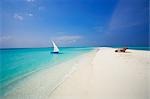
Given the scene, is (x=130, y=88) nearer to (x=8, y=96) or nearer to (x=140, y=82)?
(x=140, y=82)

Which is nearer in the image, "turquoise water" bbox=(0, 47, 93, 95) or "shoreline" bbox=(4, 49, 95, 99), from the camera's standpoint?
"shoreline" bbox=(4, 49, 95, 99)

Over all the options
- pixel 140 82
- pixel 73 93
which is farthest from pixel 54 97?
pixel 140 82

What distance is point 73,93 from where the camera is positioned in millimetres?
1648

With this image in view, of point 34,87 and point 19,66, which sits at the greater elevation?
point 19,66

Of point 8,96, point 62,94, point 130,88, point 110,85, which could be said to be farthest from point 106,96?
point 8,96

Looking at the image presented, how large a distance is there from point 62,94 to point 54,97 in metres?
0.13

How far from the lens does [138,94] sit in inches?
58.5

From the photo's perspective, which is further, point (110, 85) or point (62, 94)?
point (110, 85)

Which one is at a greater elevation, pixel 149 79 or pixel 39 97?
pixel 149 79

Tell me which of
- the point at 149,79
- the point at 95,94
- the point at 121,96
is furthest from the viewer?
the point at 149,79

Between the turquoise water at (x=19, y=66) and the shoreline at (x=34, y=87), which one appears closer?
the shoreline at (x=34, y=87)

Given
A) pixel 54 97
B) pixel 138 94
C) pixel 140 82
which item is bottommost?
pixel 54 97

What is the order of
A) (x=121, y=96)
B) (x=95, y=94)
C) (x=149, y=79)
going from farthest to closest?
(x=149, y=79), (x=95, y=94), (x=121, y=96)

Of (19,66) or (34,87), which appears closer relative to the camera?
(34,87)
